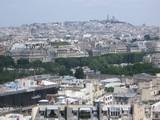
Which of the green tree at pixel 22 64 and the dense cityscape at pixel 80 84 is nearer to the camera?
the dense cityscape at pixel 80 84

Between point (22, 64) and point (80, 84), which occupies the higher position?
point (80, 84)

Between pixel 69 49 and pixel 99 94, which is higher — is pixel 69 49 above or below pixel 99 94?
below

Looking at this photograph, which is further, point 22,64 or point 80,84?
point 22,64

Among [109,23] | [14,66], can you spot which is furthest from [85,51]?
[109,23]

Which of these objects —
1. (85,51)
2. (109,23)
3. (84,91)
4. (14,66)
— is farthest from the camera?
(109,23)

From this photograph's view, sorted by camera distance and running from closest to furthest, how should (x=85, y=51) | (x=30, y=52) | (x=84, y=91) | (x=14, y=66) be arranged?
(x=84, y=91)
(x=14, y=66)
(x=30, y=52)
(x=85, y=51)

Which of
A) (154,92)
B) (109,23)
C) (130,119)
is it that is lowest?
(109,23)

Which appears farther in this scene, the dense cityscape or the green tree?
the green tree

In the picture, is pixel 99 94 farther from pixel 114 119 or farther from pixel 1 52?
pixel 1 52

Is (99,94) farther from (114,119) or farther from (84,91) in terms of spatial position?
(114,119)

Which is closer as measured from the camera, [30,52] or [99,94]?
[99,94]
